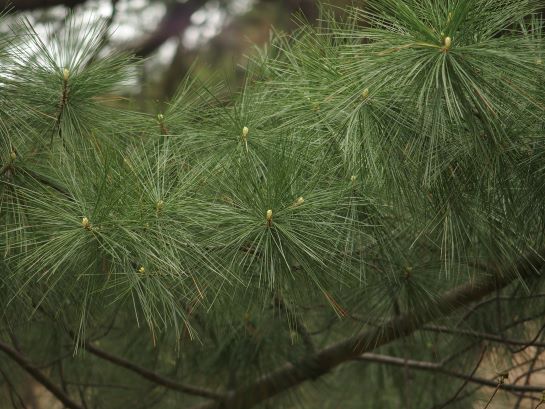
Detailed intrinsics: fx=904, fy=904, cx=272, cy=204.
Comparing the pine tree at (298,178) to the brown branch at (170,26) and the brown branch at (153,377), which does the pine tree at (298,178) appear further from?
the brown branch at (170,26)

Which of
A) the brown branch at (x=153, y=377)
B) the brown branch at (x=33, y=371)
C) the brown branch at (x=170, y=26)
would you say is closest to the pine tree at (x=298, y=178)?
the brown branch at (x=33, y=371)

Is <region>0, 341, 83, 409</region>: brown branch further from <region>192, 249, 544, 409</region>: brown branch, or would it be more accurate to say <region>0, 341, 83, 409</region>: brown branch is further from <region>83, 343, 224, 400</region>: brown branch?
<region>192, 249, 544, 409</region>: brown branch

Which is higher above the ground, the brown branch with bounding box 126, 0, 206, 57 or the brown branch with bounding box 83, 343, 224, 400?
the brown branch with bounding box 126, 0, 206, 57

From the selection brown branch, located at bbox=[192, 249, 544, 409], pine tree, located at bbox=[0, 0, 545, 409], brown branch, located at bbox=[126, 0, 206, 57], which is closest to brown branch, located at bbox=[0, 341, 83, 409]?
pine tree, located at bbox=[0, 0, 545, 409]

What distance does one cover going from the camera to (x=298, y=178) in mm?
1121

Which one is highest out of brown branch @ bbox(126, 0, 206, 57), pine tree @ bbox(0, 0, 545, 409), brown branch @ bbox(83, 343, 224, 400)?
brown branch @ bbox(126, 0, 206, 57)

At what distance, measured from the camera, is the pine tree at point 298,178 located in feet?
3.42

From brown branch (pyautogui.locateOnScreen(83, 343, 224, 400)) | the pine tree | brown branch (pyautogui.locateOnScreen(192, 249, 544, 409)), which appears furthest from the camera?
brown branch (pyautogui.locateOnScreen(83, 343, 224, 400))

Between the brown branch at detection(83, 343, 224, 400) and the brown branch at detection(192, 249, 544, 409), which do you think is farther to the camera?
the brown branch at detection(83, 343, 224, 400)

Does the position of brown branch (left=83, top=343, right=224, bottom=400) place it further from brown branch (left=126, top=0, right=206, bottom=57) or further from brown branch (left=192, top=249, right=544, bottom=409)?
brown branch (left=126, top=0, right=206, bottom=57)

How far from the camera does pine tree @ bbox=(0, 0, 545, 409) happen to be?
1043 mm

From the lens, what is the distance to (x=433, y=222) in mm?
1201

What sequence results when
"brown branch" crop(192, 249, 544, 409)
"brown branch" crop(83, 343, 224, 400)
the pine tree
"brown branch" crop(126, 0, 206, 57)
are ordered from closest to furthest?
the pine tree
"brown branch" crop(192, 249, 544, 409)
"brown branch" crop(83, 343, 224, 400)
"brown branch" crop(126, 0, 206, 57)

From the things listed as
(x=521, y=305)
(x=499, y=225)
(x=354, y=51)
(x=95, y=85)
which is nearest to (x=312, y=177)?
(x=354, y=51)
